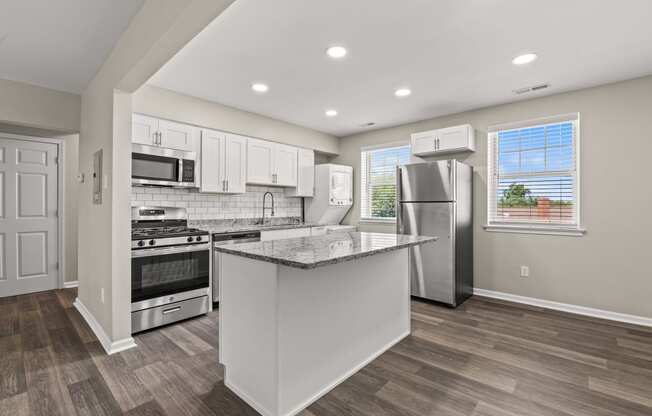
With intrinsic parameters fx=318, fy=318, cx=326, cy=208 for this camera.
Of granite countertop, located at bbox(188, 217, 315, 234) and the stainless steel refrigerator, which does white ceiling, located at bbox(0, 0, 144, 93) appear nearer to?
granite countertop, located at bbox(188, 217, 315, 234)

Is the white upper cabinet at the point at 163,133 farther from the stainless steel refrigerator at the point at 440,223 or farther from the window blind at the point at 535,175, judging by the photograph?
the window blind at the point at 535,175

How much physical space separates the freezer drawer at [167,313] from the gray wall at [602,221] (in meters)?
3.66

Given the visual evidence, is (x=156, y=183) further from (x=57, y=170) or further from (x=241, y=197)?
(x=57, y=170)

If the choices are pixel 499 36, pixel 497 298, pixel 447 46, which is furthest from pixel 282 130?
pixel 497 298

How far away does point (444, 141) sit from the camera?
4.24m

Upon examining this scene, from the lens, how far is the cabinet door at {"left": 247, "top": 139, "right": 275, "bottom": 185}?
4.37 meters

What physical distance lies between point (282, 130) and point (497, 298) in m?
3.76

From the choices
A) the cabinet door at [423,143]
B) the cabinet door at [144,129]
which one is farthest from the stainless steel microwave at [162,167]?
the cabinet door at [423,143]

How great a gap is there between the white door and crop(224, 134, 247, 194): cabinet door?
8.41 feet

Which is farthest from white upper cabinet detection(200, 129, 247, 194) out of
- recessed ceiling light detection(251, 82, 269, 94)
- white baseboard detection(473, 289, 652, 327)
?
white baseboard detection(473, 289, 652, 327)

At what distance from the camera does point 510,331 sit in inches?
121

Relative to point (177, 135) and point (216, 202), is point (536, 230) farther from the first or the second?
point (177, 135)

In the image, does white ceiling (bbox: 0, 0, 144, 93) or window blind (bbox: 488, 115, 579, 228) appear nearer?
white ceiling (bbox: 0, 0, 144, 93)

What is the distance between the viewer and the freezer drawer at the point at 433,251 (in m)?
3.81
